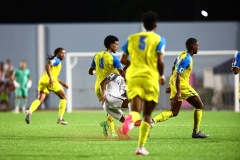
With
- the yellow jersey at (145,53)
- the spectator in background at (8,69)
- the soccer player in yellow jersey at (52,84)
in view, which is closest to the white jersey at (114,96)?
the yellow jersey at (145,53)

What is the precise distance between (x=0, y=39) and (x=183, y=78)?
59.7ft

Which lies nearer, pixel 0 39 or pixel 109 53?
pixel 109 53

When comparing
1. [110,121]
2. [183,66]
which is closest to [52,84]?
[110,121]

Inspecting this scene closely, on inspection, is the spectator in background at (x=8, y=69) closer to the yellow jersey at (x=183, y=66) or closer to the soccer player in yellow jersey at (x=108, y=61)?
the soccer player in yellow jersey at (x=108, y=61)

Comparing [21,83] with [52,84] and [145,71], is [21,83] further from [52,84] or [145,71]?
[145,71]

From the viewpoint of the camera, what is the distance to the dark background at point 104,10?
37.4 metres

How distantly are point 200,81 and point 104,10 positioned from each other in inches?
496

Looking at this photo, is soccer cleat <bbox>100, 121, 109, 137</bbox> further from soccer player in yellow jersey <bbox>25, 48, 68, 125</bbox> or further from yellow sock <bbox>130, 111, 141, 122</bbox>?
soccer player in yellow jersey <bbox>25, 48, 68, 125</bbox>

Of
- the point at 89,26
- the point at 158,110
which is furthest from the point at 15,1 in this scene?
the point at 158,110

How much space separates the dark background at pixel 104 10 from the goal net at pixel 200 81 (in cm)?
975

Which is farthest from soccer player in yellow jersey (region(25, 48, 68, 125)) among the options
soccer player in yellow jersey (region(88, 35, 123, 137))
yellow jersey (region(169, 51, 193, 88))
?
yellow jersey (region(169, 51, 193, 88))

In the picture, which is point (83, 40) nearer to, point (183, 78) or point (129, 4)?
point (129, 4)

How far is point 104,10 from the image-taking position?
38.7 meters

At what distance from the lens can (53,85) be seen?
60.0 ft
